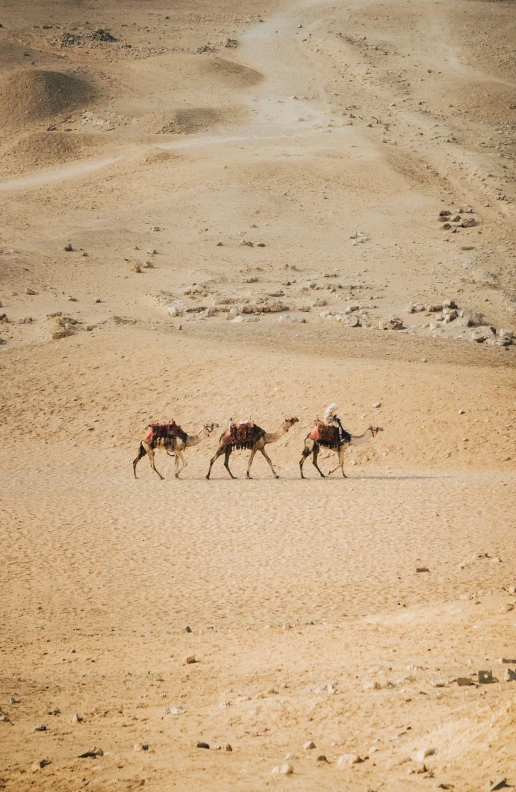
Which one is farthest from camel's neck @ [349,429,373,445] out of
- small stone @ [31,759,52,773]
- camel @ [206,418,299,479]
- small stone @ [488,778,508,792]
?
small stone @ [488,778,508,792]

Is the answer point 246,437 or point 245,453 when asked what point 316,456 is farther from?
point 245,453

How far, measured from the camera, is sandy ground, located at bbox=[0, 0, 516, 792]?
7.64m

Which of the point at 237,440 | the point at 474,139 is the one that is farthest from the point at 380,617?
the point at 474,139

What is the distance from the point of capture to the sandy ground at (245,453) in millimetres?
7637

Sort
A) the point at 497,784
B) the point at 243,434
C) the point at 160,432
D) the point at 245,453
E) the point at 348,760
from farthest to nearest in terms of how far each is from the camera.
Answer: the point at 245,453, the point at 160,432, the point at 243,434, the point at 348,760, the point at 497,784

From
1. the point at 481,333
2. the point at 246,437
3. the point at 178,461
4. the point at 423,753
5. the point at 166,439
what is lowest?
the point at 423,753

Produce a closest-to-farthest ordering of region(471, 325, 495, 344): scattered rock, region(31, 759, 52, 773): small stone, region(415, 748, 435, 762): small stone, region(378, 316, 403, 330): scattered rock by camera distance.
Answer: region(415, 748, 435, 762): small stone, region(31, 759, 52, 773): small stone, region(471, 325, 495, 344): scattered rock, region(378, 316, 403, 330): scattered rock

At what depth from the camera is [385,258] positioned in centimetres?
3341

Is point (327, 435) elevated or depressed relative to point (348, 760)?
elevated

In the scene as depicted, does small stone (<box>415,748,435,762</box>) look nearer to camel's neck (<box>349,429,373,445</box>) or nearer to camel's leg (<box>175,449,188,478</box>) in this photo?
camel's neck (<box>349,429,373,445</box>)

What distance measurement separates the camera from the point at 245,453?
1975cm

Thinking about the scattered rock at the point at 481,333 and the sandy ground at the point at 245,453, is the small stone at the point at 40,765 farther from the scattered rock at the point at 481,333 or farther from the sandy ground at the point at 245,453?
the scattered rock at the point at 481,333

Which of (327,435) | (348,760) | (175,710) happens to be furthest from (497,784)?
(327,435)

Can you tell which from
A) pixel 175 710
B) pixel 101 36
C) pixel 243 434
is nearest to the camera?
pixel 175 710
